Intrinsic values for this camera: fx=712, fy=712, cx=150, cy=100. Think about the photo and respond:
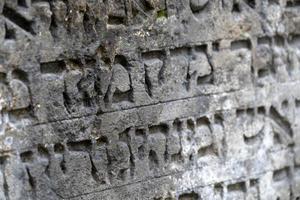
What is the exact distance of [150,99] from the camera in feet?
11.8

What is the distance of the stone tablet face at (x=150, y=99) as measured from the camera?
322cm

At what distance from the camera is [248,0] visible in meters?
3.93

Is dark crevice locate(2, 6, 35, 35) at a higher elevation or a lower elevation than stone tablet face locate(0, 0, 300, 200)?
higher

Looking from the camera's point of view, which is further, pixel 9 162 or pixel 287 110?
pixel 287 110

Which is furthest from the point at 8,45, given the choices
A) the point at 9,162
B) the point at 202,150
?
the point at 202,150

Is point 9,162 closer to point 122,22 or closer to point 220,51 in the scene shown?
point 122,22

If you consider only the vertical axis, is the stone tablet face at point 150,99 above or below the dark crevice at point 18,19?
below

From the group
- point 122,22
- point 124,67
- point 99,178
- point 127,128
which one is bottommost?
point 99,178

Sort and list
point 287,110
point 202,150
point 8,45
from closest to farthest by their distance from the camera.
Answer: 1. point 8,45
2. point 202,150
3. point 287,110

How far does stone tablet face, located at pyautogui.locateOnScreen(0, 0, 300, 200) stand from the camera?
3.22 metres

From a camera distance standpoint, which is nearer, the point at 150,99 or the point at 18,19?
the point at 18,19

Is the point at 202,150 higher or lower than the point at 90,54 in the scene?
lower

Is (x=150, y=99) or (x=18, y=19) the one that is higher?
(x=18, y=19)

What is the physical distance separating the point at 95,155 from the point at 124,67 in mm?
455
